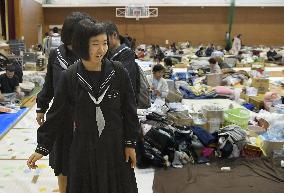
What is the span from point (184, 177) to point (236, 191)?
0.61m

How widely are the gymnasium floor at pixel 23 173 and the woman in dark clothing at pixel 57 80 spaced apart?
1159mm

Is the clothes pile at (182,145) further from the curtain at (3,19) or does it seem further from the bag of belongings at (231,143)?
the curtain at (3,19)

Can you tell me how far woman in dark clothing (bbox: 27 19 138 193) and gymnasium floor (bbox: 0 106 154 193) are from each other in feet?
5.95

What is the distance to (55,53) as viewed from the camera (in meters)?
2.57

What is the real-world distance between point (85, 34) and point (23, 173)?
9.06ft

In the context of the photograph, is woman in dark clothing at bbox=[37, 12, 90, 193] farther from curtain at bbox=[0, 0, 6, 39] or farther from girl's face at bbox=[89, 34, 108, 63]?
curtain at bbox=[0, 0, 6, 39]

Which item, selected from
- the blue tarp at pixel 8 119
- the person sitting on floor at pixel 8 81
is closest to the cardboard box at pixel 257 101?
the blue tarp at pixel 8 119

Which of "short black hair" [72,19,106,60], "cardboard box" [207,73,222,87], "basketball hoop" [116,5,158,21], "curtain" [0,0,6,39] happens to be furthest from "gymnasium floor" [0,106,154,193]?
"basketball hoop" [116,5,158,21]

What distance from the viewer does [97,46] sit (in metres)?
1.91

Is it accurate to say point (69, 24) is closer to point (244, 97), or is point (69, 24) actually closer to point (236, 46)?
point (244, 97)

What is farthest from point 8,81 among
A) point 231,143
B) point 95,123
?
point 95,123

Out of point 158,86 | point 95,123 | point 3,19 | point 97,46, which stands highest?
point 97,46

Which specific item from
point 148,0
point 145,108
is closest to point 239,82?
point 145,108

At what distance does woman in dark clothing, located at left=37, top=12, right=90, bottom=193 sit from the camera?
2.31m
